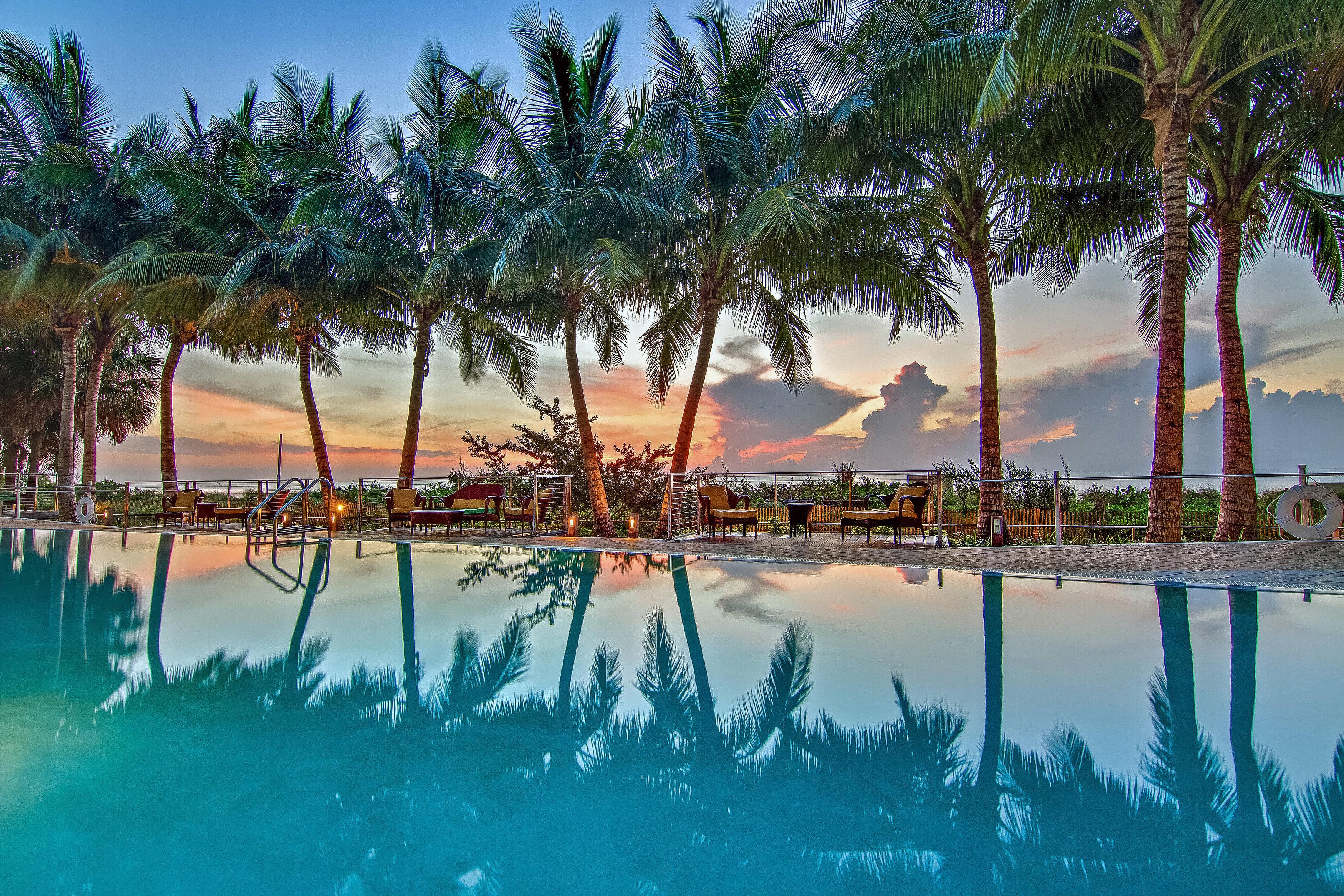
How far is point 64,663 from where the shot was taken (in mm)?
4039

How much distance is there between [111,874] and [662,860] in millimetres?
1604

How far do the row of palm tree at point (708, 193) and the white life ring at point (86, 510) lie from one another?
5.22 feet

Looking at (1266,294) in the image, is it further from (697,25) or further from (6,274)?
(6,274)

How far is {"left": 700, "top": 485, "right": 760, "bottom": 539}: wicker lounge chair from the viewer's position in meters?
10.4

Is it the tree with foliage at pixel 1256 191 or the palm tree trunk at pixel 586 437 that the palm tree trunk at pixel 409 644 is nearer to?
the palm tree trunk at pixel 586 437

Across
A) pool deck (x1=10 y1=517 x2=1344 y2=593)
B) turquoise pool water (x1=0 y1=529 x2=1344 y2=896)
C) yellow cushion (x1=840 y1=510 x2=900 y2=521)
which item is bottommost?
turquoise pool water (x1=0 y1=529 x2=1344 y2=896)

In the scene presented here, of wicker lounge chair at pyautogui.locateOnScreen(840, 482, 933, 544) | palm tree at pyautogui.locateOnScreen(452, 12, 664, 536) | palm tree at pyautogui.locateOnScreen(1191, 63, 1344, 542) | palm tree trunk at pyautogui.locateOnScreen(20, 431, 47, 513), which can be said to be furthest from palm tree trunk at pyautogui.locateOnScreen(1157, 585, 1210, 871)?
palm tree trunk at pyautogui.locateOnScreen(20, 431, 47, 513)

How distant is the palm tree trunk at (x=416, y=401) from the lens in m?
13.5

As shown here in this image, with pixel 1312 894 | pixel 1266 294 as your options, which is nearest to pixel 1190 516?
pixel 1266 294

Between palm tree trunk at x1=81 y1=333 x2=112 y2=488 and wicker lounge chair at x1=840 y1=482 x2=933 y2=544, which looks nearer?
wicker lounge chair at x1=840 y1=482 x2=933 y2=544

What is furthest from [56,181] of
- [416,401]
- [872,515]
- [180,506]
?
[872,515]

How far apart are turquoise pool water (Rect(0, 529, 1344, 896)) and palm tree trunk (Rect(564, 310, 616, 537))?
6.47 m

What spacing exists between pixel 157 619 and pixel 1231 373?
44.6ft

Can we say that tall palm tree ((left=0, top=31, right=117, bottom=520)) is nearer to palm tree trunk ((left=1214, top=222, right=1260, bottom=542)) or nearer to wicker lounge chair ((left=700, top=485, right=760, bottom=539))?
wicker lounge chair ((left=700, top=485, right=760, bottom=539))
